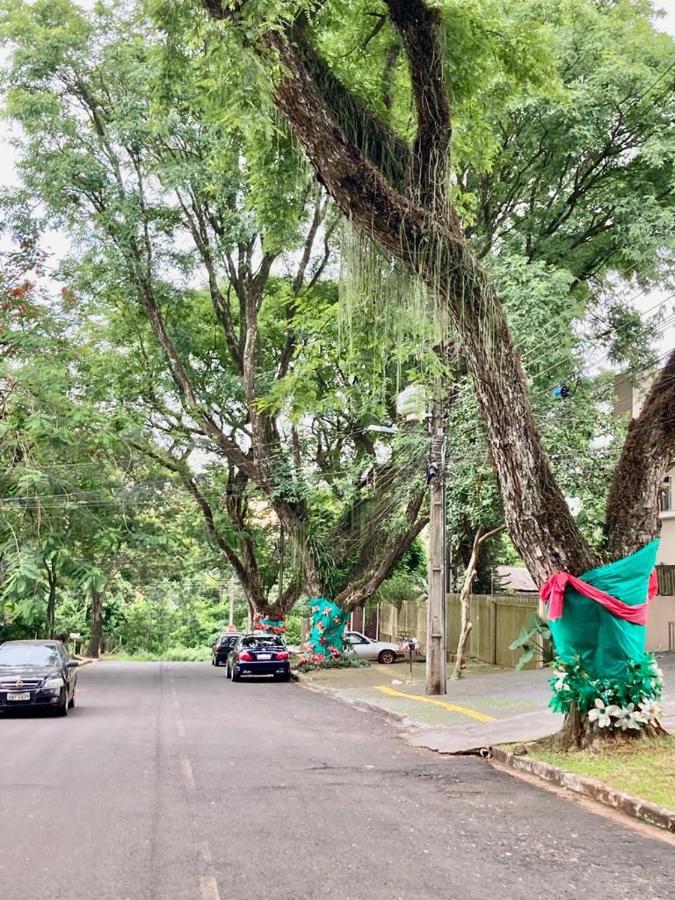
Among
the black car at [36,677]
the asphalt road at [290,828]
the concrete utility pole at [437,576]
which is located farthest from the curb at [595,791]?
the black car at [36,677]

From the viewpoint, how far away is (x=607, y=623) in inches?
395

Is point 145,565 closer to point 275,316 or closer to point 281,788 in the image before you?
point 275,316

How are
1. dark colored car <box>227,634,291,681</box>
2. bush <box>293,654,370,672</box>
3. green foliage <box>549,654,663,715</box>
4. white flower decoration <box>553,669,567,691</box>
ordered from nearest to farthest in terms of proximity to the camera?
green foliage <box>549,654,663,715</box> → white flower decoration <box>553,669,567,691</box> → dark colored car <box>227,634,291,681</box> → bush <box>293,654,370,672</box>

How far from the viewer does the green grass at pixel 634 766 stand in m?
8.12

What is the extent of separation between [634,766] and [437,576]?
9677 millimetres

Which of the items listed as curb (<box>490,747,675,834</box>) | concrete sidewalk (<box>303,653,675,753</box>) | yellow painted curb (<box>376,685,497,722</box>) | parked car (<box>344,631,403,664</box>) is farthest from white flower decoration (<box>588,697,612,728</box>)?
parked car (<box>344,631,403,664</box>)

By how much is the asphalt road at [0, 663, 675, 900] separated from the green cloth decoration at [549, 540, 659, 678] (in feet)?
5.78

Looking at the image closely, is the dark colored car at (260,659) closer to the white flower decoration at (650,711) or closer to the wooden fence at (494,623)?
the wooden fence at (494,623)

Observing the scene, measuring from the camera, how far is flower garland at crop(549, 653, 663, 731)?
388 inches

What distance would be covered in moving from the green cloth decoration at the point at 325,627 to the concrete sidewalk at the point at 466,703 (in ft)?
5.30

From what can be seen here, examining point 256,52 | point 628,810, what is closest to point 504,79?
point 256,52

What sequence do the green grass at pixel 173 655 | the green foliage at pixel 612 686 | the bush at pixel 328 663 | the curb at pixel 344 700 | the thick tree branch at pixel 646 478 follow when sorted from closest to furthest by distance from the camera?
the green foliage at pixel 612 686
the thick tree branch at pixel 646 478
the curb at pixel 344 700
the bush at pixel 328 663
the green grass at pixel 173 655

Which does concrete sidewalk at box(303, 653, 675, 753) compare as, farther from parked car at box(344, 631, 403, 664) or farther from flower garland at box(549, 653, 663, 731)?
parked car at box(344, 631, 403, 664)

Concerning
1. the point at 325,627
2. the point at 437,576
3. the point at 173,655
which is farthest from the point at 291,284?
the point at 173,655
